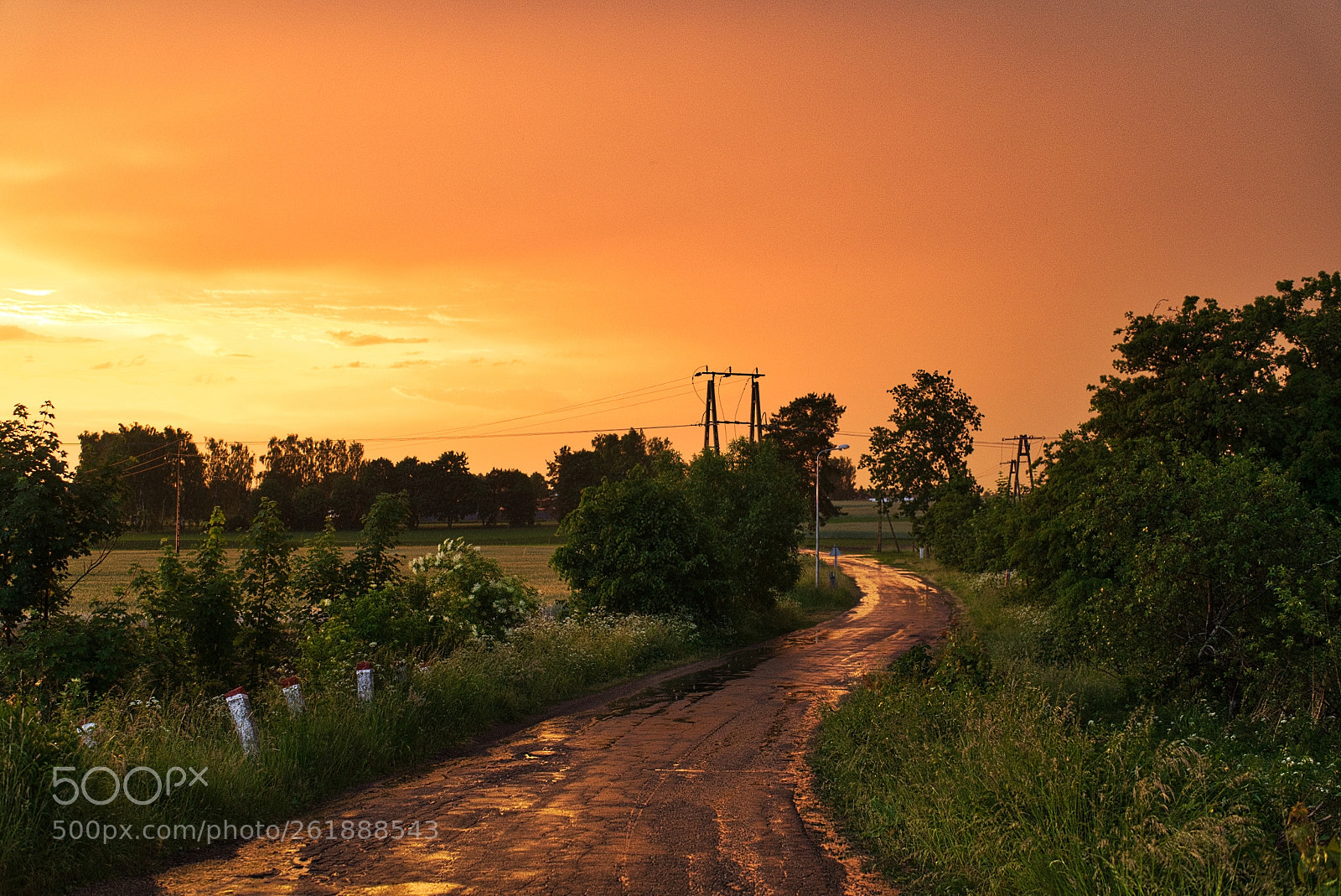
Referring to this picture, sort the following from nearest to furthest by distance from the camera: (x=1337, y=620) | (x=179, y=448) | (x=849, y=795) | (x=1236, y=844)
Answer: (x=1236, y=844) < (x=849, y=795) < (x=1337, y=620) < (x=179, y=448)

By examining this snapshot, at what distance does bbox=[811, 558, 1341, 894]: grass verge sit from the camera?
18.6ft

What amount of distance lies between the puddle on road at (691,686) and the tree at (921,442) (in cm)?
5621

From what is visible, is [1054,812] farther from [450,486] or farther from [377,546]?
[450,486]

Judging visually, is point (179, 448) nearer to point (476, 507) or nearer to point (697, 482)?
point (697, 482)

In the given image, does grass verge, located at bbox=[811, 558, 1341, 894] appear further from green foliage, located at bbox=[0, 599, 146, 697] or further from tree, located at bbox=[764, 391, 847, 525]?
tree, located at bbox=[764, 391, 847, 525]

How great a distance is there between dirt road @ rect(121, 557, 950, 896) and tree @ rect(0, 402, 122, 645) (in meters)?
4.84

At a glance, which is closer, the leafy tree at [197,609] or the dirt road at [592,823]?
the dirt road at [592,823]

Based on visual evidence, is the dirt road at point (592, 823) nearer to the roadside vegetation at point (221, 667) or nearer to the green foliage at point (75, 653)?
the roadside vegetation at point (221, 667)

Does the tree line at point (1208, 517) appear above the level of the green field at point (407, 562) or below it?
above

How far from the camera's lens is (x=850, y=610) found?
147 feet

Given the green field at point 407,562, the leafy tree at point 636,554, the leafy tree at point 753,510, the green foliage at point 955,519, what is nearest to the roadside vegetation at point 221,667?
the leafy tree at point 636,554

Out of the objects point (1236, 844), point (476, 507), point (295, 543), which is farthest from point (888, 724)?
point (476, 507)

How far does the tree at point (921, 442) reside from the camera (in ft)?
264

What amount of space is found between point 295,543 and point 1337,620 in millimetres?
15749
